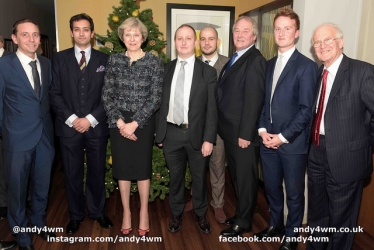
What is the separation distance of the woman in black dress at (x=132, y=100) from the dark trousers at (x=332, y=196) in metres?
1.35

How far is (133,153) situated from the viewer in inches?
107

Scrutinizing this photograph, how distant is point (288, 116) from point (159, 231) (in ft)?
5.31

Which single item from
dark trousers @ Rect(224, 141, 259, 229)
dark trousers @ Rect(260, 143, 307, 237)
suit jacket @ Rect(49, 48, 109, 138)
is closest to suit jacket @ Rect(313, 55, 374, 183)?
dark trousers @ Rect(260, 143, 307, 237)

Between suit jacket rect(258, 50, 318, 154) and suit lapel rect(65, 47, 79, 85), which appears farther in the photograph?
suit lapel rect(65, 47, 79, 85)

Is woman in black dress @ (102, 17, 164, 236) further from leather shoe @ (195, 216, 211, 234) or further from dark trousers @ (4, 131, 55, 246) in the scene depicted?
leather shoe @ (195, 216, 211, 234)

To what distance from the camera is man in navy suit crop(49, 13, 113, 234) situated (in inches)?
107

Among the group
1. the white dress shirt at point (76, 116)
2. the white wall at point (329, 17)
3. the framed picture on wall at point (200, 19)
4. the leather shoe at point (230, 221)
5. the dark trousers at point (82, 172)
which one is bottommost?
the leather shoe at point (230, 221)

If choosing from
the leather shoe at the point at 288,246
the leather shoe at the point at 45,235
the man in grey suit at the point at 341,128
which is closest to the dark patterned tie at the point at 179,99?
the man in grey suit at the point at 341,128

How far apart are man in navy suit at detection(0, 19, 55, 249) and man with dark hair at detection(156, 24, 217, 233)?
3.23ft

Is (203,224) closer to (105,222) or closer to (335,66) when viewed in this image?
(105,222)

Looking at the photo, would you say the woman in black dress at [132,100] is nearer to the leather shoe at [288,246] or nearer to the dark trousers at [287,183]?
the dark trousers at [287,183]

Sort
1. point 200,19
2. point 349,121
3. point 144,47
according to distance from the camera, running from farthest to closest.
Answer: point 200,19
point 144,47
point 349,121

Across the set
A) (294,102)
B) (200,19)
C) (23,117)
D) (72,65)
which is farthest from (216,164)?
(200,19)

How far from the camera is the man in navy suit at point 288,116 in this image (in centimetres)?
238
